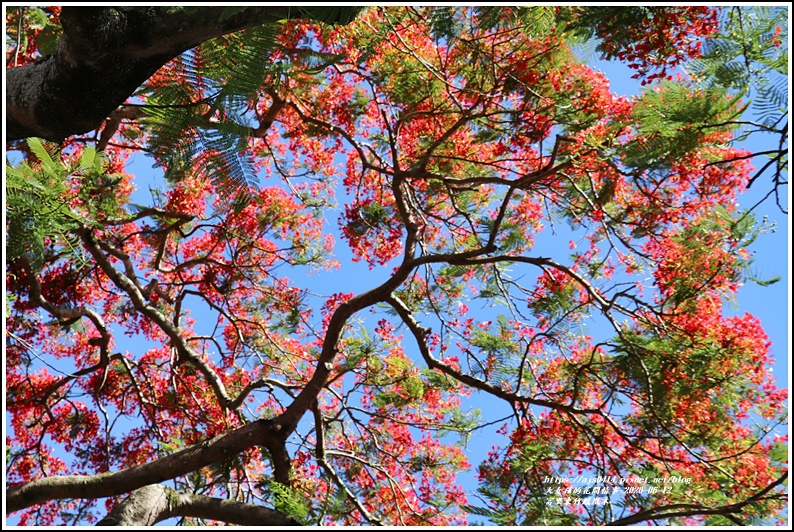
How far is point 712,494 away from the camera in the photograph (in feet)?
10.9

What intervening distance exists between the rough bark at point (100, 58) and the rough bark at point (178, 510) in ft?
6.84

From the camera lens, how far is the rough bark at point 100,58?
145 centimetres

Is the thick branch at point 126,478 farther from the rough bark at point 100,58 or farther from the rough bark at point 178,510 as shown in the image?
the rough bark at point 100,58

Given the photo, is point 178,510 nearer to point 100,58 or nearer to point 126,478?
point 126,478

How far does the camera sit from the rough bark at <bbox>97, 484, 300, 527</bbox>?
317 centimetres

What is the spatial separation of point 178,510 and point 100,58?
104 inches

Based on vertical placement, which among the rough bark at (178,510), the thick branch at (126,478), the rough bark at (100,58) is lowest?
the rough bark at (178,510)

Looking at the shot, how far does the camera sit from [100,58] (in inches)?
66.5

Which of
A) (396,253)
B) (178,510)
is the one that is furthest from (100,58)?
(396,253)

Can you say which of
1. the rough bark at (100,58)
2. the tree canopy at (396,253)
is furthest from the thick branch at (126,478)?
the rough bark at (100,58)

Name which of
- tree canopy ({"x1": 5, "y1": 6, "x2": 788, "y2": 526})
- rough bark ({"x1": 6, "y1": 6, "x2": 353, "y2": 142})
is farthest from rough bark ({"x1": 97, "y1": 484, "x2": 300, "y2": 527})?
rough bark ({"x1": 6, "y1": 6, "x2": 353, "y2": 142})

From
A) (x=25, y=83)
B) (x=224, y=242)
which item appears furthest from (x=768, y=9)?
(x=224, y=242)

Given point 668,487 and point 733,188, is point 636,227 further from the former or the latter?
point 668,487

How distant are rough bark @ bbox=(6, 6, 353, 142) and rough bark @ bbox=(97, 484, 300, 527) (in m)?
2.08
